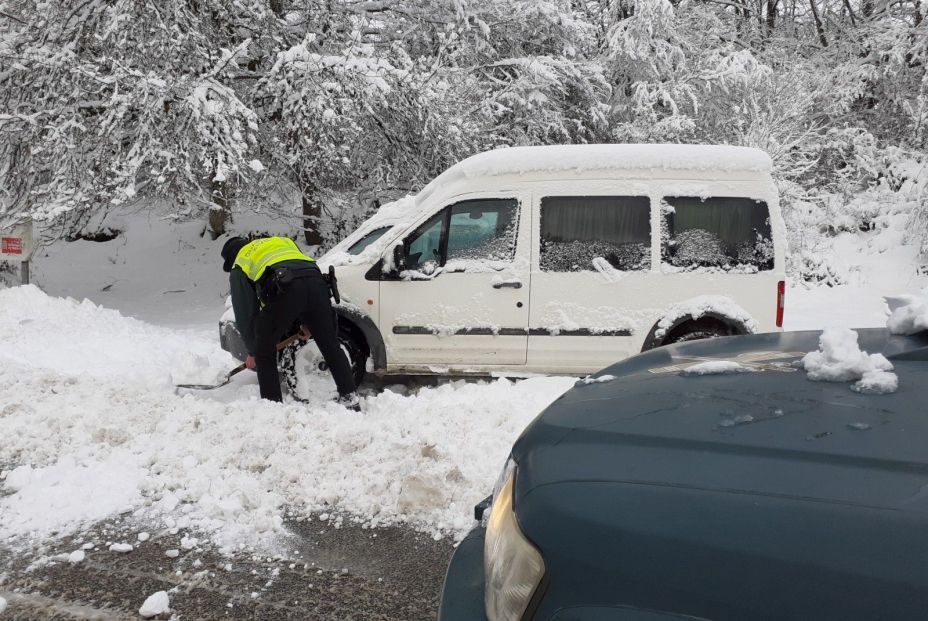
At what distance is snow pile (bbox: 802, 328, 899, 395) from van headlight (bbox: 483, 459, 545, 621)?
94 cm

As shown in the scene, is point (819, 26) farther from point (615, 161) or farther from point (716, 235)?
point (615, 161)

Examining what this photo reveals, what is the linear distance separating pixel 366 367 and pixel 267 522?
104 inches

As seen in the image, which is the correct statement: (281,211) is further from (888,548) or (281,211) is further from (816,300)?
(888,548)

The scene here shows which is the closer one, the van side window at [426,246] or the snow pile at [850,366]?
the snow pile at [850,366]

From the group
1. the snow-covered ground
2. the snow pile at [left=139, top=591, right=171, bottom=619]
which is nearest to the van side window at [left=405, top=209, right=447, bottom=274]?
the snow-covered ground

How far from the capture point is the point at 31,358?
22.8ft

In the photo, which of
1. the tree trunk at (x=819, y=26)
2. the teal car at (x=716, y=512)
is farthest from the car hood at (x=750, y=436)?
the tree trunk at (x=819, y=26)

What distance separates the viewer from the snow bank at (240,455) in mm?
3664

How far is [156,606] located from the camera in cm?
282

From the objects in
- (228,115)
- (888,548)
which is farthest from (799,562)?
(228,115)

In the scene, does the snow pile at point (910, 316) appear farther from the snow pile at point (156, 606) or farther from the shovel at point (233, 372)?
the shovel at point (233, 372)

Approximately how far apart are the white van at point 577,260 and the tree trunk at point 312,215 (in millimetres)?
6689

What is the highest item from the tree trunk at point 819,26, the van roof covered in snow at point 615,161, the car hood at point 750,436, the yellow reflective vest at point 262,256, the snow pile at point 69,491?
the tree trunk at point 819,26

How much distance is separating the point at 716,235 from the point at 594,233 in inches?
41.3
